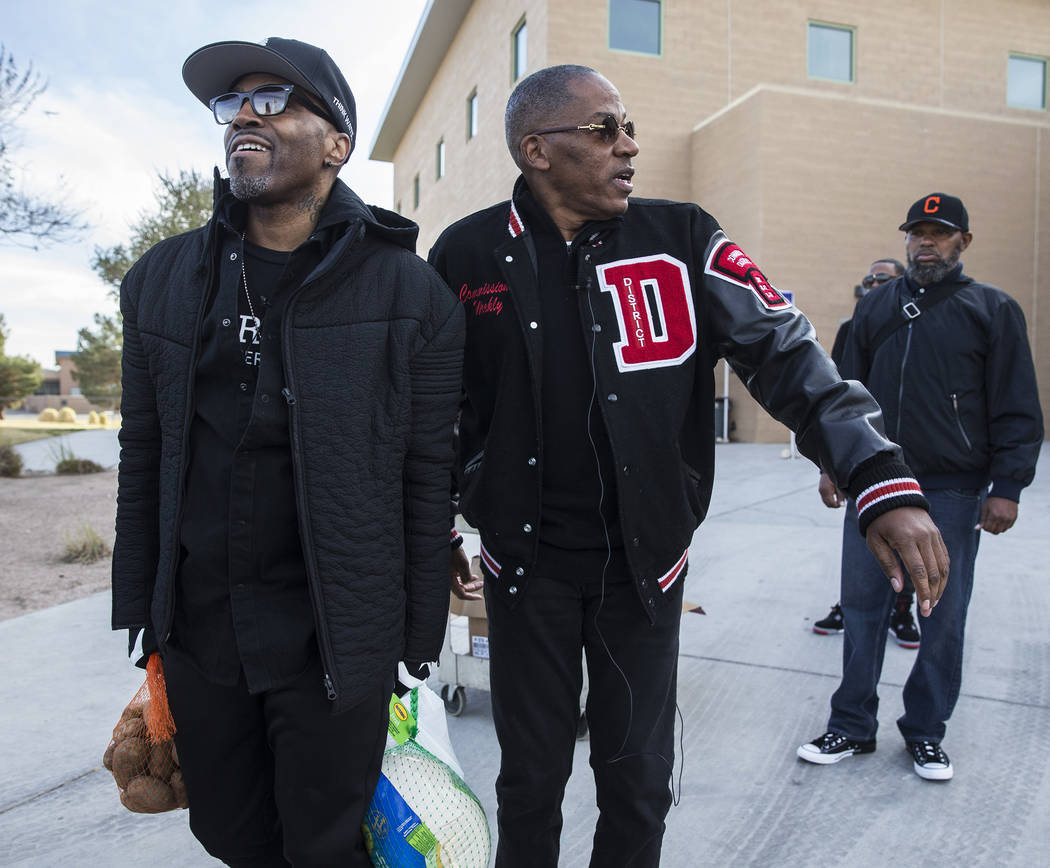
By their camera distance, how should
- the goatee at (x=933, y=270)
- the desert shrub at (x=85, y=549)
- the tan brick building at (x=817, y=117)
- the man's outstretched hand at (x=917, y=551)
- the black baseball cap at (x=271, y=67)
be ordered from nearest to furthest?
the man's outstretched hand at (x=917, y=551)
the black baseball cap at (x=271, y=67)
the goatee at (x=933, y=270)
the desert shrub at (x=85, y=549)
the tan brick building at (x=817, y=117)

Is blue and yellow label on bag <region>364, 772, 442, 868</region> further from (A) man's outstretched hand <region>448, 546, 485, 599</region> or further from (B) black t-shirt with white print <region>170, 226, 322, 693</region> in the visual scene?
(A) man's outstretched hand <region>448, 546, 485, 599</region>

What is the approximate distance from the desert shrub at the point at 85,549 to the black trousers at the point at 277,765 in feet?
19.1

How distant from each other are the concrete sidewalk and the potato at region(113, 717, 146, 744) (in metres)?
0.88

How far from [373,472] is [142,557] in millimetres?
607

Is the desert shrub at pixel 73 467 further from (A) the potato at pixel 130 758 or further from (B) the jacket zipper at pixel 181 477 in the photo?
→ (B) the jacket zipper at pixel 181 477

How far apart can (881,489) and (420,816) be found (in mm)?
1231

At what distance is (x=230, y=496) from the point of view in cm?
169

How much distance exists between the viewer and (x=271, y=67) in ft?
5.84

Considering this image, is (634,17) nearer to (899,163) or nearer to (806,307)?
(899,163)

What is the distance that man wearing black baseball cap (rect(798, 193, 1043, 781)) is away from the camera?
119 inches

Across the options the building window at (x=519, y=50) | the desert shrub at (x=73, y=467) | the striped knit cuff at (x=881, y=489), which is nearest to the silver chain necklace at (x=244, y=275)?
the striped knit cuff at (x=881, y=489)

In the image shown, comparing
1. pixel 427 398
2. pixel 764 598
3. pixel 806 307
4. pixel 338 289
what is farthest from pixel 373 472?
pixel 806 307

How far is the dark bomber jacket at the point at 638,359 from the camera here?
73.0 inches

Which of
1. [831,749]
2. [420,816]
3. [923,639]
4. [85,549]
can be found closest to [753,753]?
[831,749]
